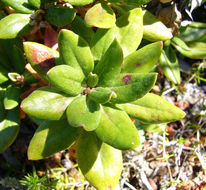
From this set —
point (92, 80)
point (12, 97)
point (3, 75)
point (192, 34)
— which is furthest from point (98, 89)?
point (192, 34)

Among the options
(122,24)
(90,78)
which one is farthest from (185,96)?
(90,78)

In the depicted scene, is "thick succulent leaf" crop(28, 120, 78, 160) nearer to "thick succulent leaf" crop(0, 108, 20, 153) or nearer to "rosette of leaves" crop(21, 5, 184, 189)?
"rosette of leaves" crop(21, 5, 184, 189)

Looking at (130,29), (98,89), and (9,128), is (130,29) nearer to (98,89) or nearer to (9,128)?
(98,89)

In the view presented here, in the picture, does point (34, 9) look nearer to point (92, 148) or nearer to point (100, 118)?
point (100, 118)

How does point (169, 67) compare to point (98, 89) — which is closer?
point (98, 89)

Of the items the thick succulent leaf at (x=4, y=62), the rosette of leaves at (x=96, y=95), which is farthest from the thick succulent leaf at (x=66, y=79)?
the thick succulent leaf at (x=4, y=62)

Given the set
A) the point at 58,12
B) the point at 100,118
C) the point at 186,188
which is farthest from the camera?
the point at 186,188
